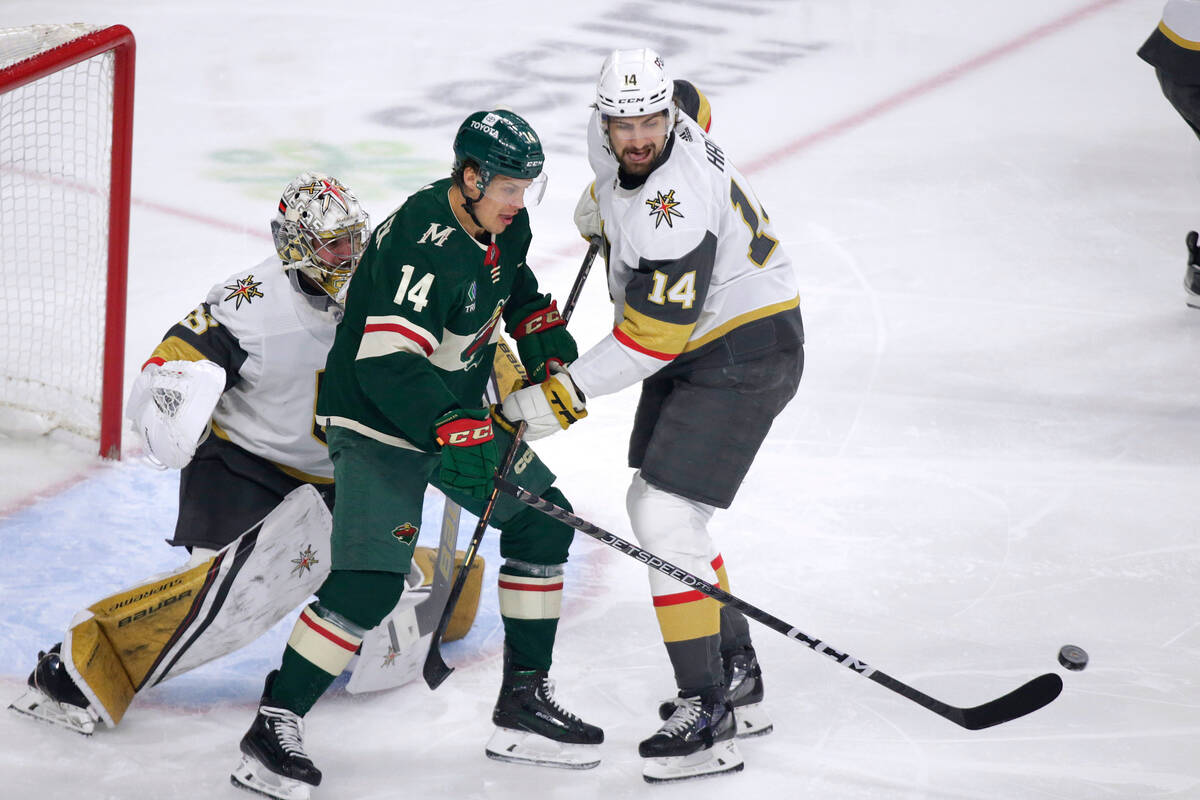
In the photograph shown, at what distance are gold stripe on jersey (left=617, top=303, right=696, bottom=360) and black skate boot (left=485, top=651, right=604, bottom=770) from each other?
674 millimetres

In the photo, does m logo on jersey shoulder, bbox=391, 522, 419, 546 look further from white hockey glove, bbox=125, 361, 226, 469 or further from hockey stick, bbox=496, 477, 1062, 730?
white hockey glove, bbox=125, 361, 226, 469

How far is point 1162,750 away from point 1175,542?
901 millimetres

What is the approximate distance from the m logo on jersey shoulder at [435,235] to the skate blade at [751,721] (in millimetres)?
1083

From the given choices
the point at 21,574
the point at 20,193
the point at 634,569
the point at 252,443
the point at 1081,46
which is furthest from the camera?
the point at 1081,46

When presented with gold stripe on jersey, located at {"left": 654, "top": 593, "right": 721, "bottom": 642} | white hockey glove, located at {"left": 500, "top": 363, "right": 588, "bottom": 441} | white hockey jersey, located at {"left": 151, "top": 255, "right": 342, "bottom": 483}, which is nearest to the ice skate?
white hockey jersey, located at {"left": 151, "top": 255, "right": 342, "bottom": 483}

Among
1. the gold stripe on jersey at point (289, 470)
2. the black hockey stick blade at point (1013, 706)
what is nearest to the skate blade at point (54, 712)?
the gold stripe on jersey at point (289, 470)

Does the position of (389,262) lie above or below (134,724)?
above

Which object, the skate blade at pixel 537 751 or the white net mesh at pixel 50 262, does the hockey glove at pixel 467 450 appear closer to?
the skate blade at pixel 537 751

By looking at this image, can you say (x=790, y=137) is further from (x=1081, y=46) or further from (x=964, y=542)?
(x=964, y=542)

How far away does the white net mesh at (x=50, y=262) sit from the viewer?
3807mm

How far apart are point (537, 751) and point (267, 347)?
94cm

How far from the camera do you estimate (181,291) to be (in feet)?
15.2

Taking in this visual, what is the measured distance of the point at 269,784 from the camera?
2.57 m

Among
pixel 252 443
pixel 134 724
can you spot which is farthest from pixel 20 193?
pixel 134 724
